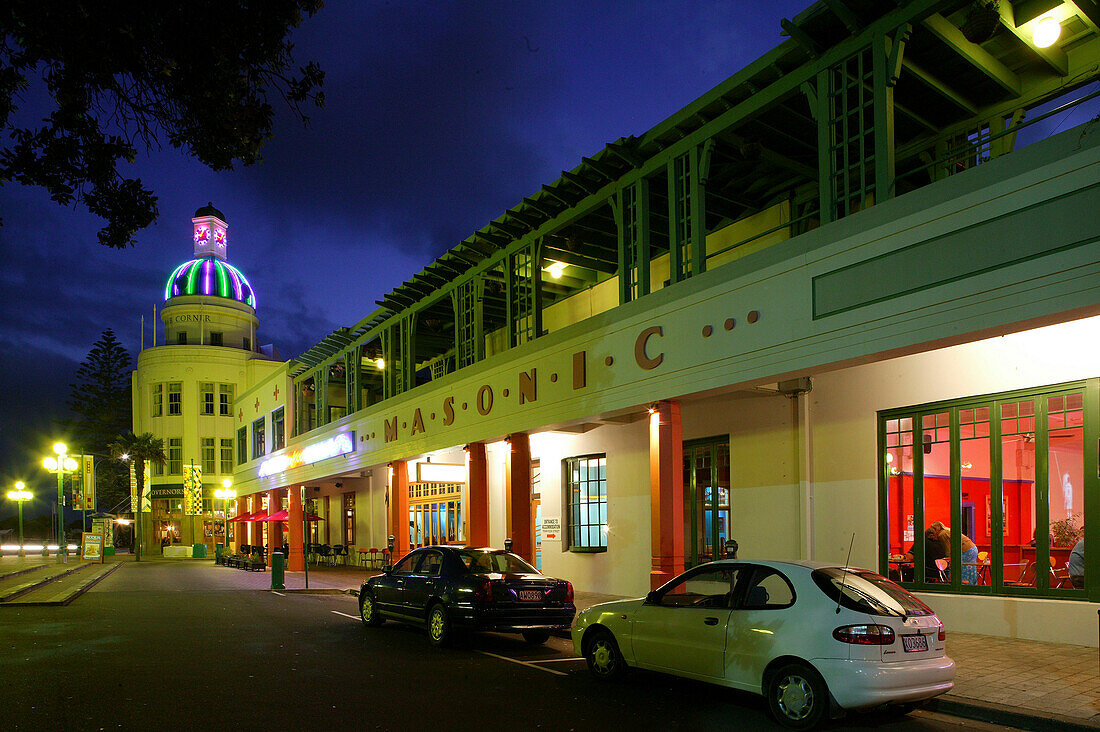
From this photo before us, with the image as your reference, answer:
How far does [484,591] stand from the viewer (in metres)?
11.5

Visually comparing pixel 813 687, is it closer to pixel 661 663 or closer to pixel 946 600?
pixel 661 663

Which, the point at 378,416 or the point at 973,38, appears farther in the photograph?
the point at 378,416

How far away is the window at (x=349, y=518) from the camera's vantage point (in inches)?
1420

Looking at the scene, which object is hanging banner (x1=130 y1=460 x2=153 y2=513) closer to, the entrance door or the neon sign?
the neon sign

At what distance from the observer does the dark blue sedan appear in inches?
452

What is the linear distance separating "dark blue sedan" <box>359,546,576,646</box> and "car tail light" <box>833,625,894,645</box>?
18.1 ft

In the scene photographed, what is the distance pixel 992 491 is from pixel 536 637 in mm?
6745

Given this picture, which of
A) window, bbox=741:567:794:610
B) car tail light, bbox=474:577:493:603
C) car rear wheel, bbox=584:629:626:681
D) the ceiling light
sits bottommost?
car rear wheel, bbox=584:629:626:681

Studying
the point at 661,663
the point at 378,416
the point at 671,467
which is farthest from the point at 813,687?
the point at 378,416

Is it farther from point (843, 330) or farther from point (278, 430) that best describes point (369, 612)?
point (278, 430)

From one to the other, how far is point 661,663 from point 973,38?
8.81m

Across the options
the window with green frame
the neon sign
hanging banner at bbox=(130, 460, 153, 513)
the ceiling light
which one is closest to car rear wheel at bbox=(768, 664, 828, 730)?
the window with green frame

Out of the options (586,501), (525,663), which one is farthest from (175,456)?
(525,663)

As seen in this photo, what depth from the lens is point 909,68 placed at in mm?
11688
